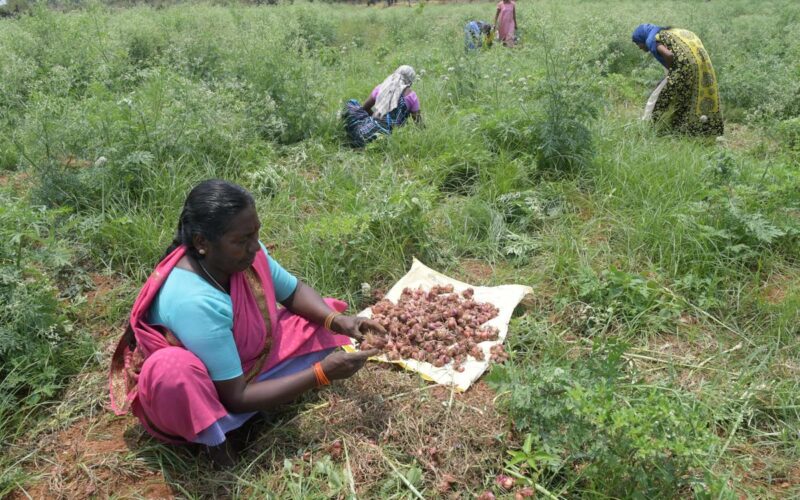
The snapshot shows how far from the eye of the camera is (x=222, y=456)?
224 cm

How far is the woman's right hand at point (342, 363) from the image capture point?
2.20m

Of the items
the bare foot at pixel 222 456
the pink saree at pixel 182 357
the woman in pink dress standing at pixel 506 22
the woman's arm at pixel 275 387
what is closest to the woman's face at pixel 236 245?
the pink saree at pixel 182 357

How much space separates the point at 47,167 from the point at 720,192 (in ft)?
14.6

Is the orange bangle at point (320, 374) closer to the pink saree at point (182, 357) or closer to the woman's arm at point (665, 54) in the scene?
the pink saree at point (182, 357)

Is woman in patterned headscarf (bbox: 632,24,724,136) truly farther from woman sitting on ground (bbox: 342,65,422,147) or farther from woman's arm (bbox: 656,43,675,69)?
woman sitting on ground (bbox: 342,65,422,147)

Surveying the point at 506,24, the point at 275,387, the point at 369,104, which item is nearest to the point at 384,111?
the point at 369,104

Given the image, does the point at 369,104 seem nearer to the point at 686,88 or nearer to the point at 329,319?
the point at 686,88

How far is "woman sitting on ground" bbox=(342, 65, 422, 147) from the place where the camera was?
17.4 feet

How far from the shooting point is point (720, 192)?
3.43 m

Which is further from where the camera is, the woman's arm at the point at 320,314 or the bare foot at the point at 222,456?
the woman's arm at the point at 320,314

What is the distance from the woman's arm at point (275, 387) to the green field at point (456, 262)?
0.26 meters

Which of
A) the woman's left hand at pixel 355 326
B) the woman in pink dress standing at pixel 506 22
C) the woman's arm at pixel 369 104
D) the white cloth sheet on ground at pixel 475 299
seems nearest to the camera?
the woman's left hand at pixel 355 326

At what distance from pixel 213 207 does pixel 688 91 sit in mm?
4848

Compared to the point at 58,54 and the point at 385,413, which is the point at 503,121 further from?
the point at 58,54
